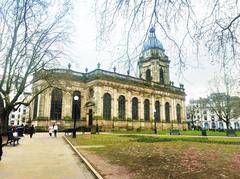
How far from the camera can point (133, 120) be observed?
47406 millimetres

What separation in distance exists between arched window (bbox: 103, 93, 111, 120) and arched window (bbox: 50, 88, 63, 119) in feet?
25.4

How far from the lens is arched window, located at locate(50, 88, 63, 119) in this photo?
133ft

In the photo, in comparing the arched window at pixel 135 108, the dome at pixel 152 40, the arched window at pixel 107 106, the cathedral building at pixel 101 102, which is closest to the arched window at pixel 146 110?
the cathedral building at pixel 101 102

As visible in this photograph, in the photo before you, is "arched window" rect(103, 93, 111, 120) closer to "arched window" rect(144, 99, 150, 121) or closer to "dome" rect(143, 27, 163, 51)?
"arched window" rect(144, 99, 150, 121)

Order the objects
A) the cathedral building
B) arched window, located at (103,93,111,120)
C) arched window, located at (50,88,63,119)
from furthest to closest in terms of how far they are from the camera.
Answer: arched window, located at (103,93,111,120)
arched window, located at (50,88,63,119)
the cathedral building

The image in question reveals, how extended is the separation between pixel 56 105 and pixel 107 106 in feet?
29.7

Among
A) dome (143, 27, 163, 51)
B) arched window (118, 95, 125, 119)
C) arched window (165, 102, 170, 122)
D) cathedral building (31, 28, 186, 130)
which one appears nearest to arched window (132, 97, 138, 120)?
cathedral building (31, 28, 186, 130)

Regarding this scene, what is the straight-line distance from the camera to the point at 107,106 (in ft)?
144

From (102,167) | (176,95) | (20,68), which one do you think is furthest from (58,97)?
(102,167)

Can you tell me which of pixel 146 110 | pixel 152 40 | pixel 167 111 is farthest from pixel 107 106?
pixel 152 40

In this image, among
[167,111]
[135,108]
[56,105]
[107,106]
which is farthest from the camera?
[167,111]

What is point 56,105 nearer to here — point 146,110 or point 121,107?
point 121,107

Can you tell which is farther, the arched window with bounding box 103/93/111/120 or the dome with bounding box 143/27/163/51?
the arched window with bounding box 103/93/111/120

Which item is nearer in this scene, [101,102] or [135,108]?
[101,102]
